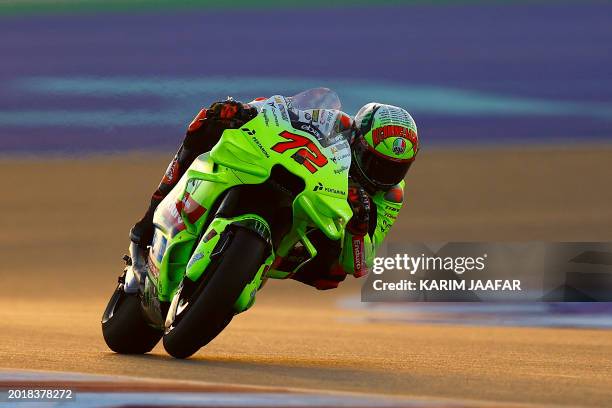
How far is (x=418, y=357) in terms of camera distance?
8.52 meters

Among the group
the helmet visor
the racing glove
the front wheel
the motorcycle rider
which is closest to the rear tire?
the motorcycle rider

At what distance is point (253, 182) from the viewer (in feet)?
21.7

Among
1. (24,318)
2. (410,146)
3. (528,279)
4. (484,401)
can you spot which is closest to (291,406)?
(484,401)

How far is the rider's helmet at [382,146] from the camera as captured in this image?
289 inches

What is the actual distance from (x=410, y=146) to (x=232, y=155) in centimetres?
114

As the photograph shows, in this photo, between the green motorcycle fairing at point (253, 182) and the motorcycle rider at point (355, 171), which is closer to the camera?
the green motorcycle fairing at point (253, 182)

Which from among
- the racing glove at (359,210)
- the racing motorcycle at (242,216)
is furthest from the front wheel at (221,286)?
the racing glove at (359,210)

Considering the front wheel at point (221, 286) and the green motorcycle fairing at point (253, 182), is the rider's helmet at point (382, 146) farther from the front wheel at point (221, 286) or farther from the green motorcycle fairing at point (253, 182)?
the front wheel at point (221, 286)

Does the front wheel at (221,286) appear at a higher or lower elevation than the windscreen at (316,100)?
lower

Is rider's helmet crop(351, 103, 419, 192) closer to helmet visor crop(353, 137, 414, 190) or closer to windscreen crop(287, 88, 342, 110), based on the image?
helmet visor crop(353, 137, 414, 190)

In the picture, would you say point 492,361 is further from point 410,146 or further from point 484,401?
point 484,401

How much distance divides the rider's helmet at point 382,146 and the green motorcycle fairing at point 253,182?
0.41 m

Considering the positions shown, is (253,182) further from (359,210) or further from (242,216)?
(359,210)

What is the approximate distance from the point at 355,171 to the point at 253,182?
3.52 feet
